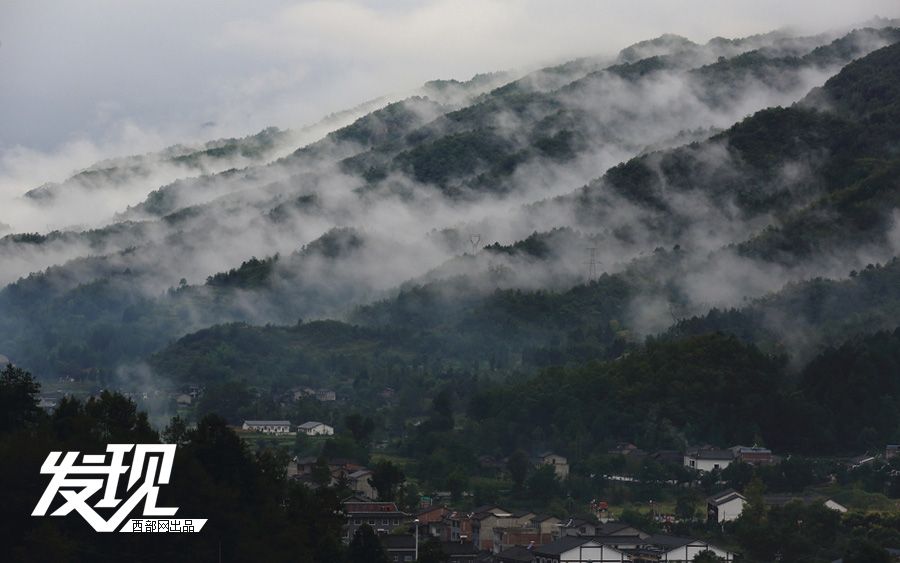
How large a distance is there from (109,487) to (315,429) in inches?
3492

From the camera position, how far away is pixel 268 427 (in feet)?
448

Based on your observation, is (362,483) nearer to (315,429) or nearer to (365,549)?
(315,429)

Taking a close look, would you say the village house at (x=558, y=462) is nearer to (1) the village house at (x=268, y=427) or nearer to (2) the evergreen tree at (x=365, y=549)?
(1) the village house at (x=268, y=427)

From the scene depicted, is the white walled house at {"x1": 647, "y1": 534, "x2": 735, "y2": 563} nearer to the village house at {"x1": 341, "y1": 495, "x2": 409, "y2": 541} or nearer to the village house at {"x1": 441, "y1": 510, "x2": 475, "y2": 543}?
the village house at {"x1": 441, "y1": 510, "x2": 475, "y2": 543}

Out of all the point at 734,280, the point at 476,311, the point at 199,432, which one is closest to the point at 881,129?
the point at 734,280

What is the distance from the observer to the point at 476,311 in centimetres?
18388

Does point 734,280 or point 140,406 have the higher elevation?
point 734,280

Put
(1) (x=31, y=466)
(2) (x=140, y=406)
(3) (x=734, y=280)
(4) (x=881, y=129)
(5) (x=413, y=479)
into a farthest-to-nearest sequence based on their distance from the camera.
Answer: (4) (x=881, y=129) → (3) (x=734, y=280) → (2) (x=140, y=406) → (5) (x=413, y=479) → (1) (x=31, y=466)

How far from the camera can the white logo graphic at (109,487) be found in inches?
1831

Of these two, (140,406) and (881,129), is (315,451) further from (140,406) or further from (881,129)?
(881,129)

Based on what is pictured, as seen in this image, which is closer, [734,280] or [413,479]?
[413,479]

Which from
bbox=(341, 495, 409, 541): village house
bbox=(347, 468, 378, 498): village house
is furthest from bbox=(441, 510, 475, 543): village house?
bbox=(347, 468, 378, 498): village house

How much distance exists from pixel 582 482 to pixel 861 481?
1861 cm

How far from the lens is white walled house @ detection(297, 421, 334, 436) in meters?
133
